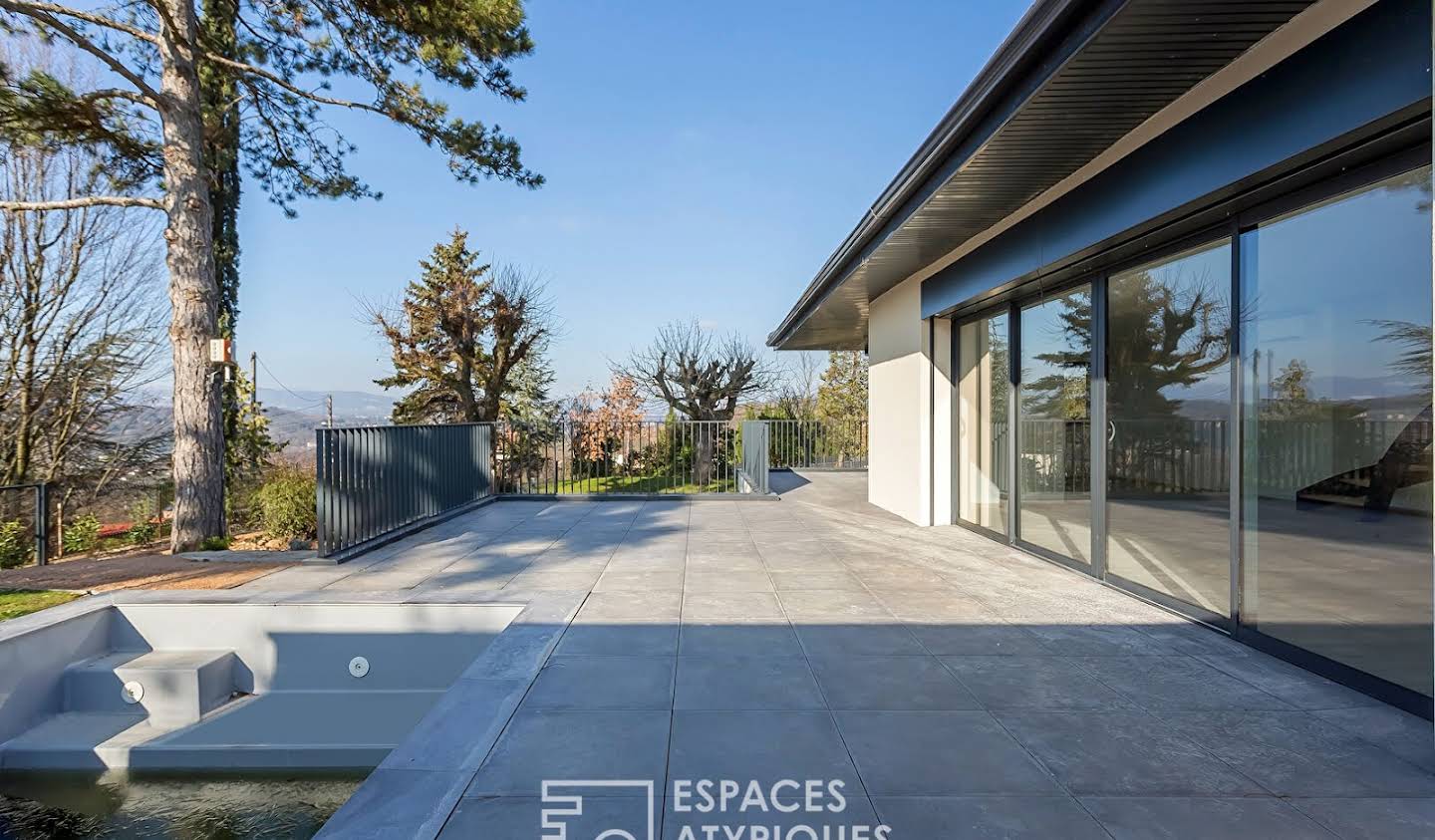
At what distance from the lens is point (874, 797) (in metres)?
2.12

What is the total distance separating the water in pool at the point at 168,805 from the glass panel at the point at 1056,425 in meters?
5.32

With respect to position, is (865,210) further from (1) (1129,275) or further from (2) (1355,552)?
(2) (1355,552)

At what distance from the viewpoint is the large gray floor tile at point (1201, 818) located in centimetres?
195

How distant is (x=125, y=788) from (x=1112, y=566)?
6397 millimetres

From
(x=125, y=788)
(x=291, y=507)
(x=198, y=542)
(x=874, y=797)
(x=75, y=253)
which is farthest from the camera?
(x=75, y=253)

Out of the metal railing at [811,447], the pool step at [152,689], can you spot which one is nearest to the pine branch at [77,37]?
the pool step at [152,689]

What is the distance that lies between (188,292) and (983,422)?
8.30 metres

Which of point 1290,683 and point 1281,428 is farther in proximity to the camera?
point 1281,428

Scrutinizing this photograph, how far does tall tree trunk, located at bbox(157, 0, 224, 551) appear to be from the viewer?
700cm

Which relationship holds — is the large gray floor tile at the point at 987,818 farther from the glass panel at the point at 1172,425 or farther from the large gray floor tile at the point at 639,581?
the large gray floor tile at the point at 639,581

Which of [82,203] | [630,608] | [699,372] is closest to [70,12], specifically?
[82,203]

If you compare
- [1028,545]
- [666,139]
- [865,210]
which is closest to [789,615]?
[1028,545]

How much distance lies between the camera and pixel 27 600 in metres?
4.75

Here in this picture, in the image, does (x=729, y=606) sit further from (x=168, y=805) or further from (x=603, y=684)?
(x=168, y=805)
